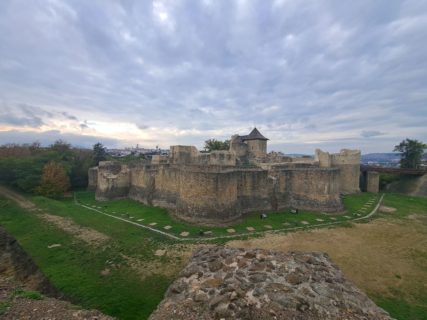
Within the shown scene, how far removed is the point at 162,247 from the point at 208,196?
443 cm

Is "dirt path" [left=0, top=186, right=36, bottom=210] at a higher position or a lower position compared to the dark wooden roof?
lower

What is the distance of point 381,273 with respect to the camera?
29.1ft

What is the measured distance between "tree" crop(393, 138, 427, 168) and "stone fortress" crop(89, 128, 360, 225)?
13.0 metres

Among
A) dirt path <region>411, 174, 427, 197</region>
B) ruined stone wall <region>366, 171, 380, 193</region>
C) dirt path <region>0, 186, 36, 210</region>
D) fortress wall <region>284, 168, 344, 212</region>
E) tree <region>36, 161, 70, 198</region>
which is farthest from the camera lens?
ruined stone wall <region>366, 171, 380, 193</region>

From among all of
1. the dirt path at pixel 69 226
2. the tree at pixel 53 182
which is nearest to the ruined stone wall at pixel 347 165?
the dirt path at pixel 69 226

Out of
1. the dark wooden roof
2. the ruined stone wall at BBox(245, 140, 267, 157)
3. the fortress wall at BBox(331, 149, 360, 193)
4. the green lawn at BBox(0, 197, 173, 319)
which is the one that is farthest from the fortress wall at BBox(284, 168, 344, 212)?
the dark wooden roof

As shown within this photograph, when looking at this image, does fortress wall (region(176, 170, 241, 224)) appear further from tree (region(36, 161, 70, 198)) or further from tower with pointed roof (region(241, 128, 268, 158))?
tower with pointed roof (region(241, 128, 268, 158))

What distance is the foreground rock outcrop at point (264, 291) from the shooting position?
427cm

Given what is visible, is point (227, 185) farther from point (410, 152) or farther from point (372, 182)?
point (410, 152)

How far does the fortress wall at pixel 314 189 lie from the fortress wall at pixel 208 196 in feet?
19.7

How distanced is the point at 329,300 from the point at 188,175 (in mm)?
11244

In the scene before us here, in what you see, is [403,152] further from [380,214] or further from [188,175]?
[188,175]

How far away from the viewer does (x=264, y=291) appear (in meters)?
4.70

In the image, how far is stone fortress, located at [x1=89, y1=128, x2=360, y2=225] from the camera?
1446cm
